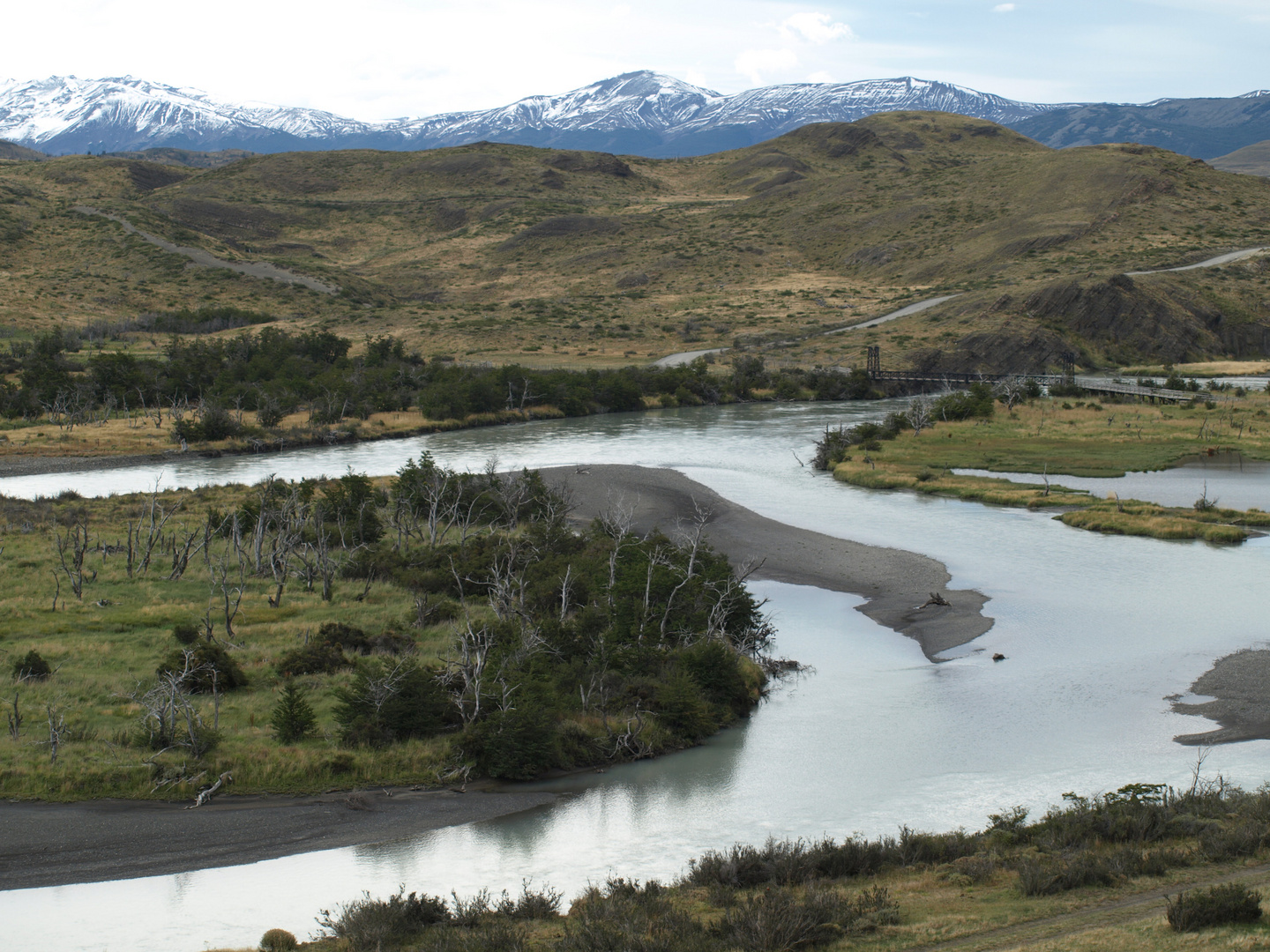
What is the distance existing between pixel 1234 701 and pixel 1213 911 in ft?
44.8

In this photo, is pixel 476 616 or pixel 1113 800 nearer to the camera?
pixel 1113 800

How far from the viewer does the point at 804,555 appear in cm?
3672

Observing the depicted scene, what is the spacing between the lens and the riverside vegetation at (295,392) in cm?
6488

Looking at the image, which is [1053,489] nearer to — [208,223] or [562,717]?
[562,717]

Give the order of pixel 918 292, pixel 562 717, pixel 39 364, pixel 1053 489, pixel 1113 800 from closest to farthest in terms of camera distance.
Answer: pixel 1113 800 → pixel 562 717 → pixel 1053 489 → pixel 39 364 → pixel 918 292

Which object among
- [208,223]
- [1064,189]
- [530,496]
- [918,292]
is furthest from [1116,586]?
[208,223]

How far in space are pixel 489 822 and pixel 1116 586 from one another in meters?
21.9

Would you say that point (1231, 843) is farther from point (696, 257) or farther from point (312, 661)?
point (696, 257)

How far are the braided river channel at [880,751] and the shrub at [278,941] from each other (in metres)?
0.77

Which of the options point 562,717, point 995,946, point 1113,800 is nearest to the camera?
point 995,946

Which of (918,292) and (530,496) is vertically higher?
(918,292)

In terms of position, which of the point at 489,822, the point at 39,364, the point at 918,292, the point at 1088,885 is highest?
the point at 918,292

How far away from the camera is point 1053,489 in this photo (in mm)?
46156

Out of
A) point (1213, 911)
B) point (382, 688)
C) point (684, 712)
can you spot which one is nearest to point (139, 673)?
point (382, 688)
